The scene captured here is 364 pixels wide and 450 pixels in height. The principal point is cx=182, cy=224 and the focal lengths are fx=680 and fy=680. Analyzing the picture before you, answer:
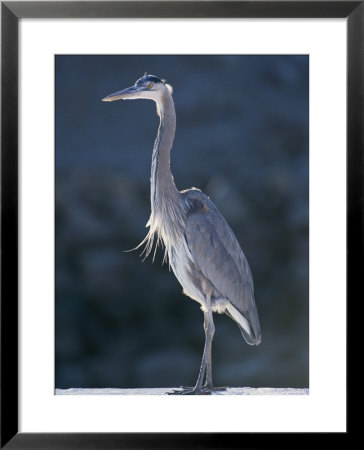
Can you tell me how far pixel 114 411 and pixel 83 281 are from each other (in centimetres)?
50

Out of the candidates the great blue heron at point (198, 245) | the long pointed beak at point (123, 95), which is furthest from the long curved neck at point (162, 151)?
the long pointed beak at point (123, 95)

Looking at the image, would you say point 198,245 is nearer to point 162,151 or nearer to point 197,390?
point 162,151

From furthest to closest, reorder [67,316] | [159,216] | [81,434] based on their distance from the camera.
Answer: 1. [159,216]
2. [67,316]
3. [81,434]

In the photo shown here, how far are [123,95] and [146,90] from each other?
0.09m

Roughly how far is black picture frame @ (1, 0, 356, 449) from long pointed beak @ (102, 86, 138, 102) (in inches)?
12.8

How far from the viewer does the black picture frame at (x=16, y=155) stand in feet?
7.67

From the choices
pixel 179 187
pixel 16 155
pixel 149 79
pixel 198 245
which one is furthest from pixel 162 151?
pixel 16 155

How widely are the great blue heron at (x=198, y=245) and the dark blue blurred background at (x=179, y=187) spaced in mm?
39

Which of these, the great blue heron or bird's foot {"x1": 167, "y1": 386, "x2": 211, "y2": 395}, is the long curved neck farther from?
bird's foot {"x1": 167, "y1": 386, "x2": 211, "y2": 395}

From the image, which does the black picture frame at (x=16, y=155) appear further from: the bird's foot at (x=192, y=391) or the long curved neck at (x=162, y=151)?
the long curved neck at (x=162, y=151)

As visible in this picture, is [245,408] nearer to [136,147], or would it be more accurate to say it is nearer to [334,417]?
[334,417]

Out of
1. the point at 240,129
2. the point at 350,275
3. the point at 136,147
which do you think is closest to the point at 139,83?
the point at 136,147

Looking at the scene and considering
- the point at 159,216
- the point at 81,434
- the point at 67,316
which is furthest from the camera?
the point at 159,216

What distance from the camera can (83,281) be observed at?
8.55 feet
